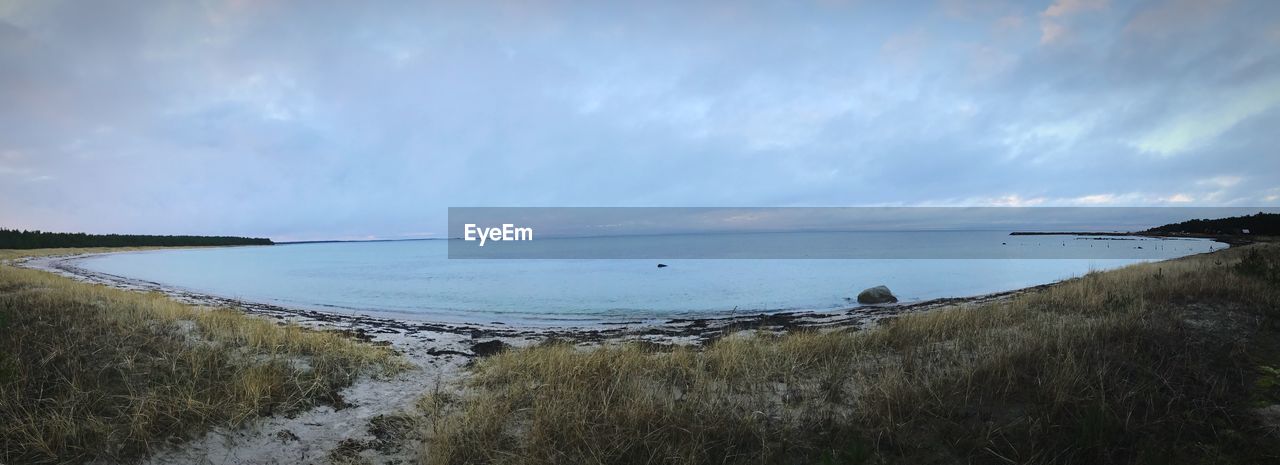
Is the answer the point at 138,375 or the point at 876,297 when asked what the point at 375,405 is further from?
the point at 876,297

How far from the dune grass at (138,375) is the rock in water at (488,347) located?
10.5 feet

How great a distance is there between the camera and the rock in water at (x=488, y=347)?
1299 centimetres

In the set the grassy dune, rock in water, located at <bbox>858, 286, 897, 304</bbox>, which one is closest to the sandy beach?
the grassy dune

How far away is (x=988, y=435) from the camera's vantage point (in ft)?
15.5

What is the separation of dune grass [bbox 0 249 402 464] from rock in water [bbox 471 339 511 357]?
10.5 feet

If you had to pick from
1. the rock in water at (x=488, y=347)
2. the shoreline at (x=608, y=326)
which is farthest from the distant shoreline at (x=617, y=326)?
the rock in water at (x=488, y=347)

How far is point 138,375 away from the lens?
6.93 metres

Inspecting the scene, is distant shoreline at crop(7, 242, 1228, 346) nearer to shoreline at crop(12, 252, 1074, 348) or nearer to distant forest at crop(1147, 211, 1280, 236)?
shoreline at crop(12, 252, 1074, 348)

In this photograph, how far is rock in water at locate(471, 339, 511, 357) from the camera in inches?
512

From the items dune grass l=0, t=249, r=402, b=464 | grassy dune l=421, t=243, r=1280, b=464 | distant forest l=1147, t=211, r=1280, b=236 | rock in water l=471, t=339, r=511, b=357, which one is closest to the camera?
grassy dune l=421, t=243, r=1280, b=464

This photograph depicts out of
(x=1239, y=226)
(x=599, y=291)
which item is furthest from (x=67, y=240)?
(x=1239, y=226)

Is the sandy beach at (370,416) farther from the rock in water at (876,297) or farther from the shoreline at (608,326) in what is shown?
the rock in water at (876,297)

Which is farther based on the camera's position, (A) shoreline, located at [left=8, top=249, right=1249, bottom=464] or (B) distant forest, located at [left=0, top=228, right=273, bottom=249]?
(B) distant forest, located at [left=0, top=228, right=273, bottom=249]

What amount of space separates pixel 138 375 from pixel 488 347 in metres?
7.63
